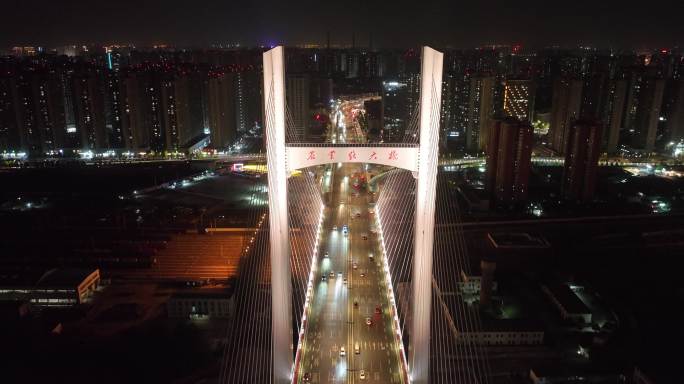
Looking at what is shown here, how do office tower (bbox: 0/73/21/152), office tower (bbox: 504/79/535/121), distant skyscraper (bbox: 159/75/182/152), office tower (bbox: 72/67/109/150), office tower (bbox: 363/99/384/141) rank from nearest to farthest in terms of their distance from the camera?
office tower (bbox: 0/73/21/152) < office tower (bbox: 72/67/109/150) < distant skyscraper (bbox: 159/75/182/152) < office tower (bbox: 504/79/535/121) < office tower (bbox: 363/99/384/141)

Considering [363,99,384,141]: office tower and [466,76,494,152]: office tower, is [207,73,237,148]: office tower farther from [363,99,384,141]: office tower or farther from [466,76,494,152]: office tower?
[466,76,494,152]: office tower

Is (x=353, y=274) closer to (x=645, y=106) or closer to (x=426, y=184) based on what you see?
(x=426, y=184)

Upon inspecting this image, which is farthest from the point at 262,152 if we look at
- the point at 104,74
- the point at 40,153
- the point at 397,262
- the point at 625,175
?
the point at 625,175

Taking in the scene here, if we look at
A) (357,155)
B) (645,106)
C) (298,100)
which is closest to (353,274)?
(357,155)

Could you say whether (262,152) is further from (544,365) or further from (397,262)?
(544,365)

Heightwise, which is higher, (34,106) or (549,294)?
(34,106)

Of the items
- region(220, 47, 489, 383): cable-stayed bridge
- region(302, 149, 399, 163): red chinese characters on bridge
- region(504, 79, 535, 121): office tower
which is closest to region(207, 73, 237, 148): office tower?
region(220, 47, 489, 383): cable-stayed bridge
